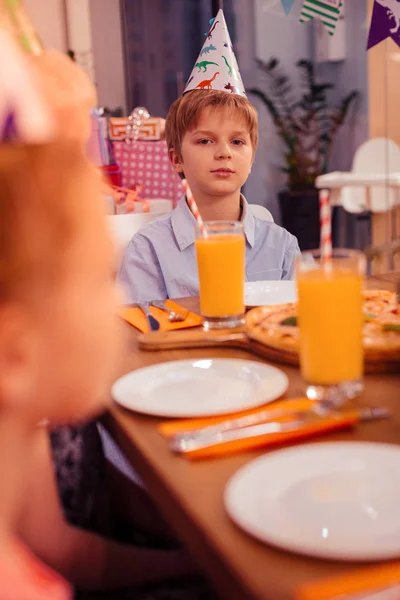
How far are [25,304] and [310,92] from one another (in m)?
6.27

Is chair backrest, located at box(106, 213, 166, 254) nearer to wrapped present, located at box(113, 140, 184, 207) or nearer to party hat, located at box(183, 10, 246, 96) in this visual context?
wrapped present, located at box(113, 140, 184, 207)

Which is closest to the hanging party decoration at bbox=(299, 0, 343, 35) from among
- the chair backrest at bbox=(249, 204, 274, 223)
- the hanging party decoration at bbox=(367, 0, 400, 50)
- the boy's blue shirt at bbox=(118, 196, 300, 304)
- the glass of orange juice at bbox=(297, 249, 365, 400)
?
the hanging party decoration at bbox=(367, 0, 400, 50)

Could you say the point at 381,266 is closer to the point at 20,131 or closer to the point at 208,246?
the point at 208,246

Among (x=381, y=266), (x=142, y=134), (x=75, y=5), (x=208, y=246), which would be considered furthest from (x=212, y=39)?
(x=75, y=5)

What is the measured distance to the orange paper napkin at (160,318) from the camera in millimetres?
1220

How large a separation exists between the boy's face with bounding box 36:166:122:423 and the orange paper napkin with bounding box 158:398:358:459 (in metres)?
0.17

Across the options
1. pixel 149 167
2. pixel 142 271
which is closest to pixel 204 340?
pixel 142 271

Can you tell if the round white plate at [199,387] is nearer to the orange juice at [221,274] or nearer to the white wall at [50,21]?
the orange juice at [221,274]

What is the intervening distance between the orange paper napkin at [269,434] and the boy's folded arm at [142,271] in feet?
3.27

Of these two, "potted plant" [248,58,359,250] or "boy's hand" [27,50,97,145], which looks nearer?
"boy's hand" [27,50,97,145]

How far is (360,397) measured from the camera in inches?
33.2

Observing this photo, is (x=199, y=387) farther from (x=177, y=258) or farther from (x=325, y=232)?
(x=177, y=258)

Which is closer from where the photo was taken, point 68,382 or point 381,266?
point 68,382

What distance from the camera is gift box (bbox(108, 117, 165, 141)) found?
12.7 ft
